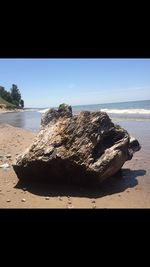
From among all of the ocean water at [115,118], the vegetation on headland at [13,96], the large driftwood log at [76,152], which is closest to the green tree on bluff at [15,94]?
the vegetation on headland at [13,96]

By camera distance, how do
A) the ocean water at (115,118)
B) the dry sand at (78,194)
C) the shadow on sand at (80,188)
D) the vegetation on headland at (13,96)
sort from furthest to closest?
the vegetation on headland at (13,96) < the ocean water at (115,118) < the shadow on sand at (80,188) < the dry sand at (78,194)

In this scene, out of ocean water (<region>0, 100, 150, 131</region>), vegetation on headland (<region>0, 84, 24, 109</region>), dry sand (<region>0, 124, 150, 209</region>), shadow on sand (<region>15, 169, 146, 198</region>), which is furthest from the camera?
vegetation on headland (<region>0, 84, 24, 109</region>)

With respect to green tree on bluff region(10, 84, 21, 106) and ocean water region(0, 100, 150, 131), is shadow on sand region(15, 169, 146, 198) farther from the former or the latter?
green tree on bluff region(10, 84, 21, 106)

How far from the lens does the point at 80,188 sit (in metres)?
6.55

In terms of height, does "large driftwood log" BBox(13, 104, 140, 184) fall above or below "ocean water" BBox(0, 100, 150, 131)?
above

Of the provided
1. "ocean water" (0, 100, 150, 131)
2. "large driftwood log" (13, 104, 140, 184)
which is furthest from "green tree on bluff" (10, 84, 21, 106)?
"large driftwood log" (13, 104, 140, 184)

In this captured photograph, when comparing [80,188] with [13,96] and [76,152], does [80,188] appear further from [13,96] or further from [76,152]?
[13,96]

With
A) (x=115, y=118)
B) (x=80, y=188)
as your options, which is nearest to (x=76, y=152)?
(x=80, y=188)

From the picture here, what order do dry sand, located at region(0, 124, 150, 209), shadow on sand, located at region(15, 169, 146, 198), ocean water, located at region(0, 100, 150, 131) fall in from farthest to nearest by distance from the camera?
ocean water, located at region(0, 100, 150, 131) → shadow on sand, located at region(15, 169, 146, 198) → dry sand, located at region(0, 124, 150, 209)

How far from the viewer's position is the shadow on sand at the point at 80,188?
6285 millimetres

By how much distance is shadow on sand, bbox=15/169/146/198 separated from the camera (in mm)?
6285

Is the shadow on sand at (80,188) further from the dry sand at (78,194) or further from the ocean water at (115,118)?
the ocean water at (115,118)
